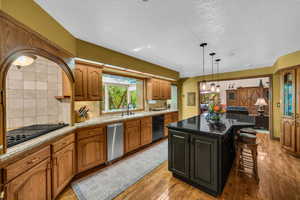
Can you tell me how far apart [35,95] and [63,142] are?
3.28ft

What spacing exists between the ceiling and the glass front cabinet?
798mm

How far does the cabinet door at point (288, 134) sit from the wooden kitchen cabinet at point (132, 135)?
392cm

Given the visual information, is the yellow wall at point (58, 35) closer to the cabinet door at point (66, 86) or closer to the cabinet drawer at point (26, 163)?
the cabinet door at point (66, 86)

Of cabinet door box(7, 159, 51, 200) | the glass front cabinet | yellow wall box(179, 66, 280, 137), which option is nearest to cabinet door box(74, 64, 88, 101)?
cabinet door box(7, 159, 51, 200)

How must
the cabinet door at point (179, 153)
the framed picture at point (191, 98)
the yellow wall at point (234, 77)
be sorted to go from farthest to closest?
1. the framed picture at point (191, 98)
2. the yellow wall at point (234, 77)
3. the cabinet door at point (179, 153)

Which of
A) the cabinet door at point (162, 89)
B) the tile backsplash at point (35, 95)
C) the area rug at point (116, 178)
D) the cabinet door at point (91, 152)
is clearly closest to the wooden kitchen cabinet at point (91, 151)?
the cabinet door at point (91, 152)

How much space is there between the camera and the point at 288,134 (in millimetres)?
3145

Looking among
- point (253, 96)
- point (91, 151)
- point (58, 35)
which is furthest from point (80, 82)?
point (253, 96)

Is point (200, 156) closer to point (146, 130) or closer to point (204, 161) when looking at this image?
point (204, 161)

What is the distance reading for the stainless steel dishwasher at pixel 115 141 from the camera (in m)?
2.61

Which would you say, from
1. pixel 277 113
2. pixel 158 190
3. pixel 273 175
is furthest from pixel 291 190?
pixel 277 113

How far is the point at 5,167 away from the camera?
3.43 ft

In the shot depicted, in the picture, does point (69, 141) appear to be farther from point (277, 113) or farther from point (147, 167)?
point (277, 113)

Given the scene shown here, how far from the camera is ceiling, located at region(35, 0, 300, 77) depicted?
1.48 meters
